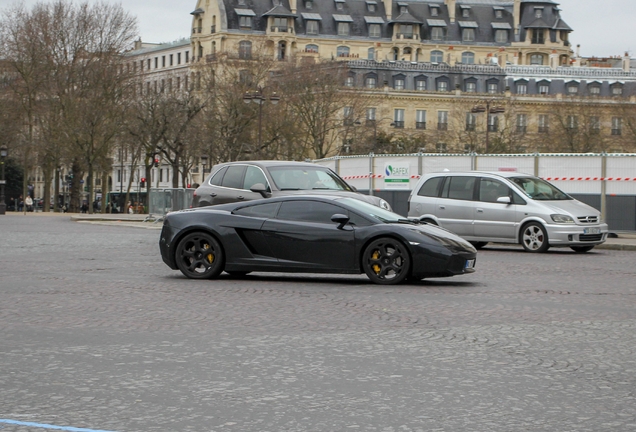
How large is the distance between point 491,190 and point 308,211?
33.1ft

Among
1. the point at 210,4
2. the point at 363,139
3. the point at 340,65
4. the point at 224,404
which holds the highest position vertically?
the point at 210,4

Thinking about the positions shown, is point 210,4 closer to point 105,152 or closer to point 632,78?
point 632,78

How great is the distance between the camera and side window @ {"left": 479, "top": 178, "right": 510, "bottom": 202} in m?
25.4

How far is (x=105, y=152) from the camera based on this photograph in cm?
7762

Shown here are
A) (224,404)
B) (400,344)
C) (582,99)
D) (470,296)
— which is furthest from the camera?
(582,99)

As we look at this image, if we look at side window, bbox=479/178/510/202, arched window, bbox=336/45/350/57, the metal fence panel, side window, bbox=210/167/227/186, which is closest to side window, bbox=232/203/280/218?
side window, bbox=210/167/227/186

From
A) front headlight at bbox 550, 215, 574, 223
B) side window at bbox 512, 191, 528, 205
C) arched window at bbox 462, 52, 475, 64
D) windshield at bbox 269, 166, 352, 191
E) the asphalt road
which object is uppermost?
arched window at bbox 462, 52, 475, 64

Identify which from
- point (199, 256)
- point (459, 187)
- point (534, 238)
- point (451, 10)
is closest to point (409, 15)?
point (451, 10)

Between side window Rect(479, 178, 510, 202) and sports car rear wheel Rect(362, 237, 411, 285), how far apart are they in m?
10.2

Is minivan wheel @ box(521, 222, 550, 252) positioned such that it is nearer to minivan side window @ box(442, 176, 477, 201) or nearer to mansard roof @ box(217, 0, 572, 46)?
minivan side window @ box(442, 176, 477, 201)

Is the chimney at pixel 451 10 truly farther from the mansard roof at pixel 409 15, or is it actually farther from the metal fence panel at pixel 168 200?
the metal fence panel at pixel 168 200

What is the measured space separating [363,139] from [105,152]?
23.5 m

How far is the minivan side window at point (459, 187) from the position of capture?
25.8 m

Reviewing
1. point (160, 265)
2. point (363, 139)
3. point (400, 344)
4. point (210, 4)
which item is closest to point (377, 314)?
point (400, 344)
